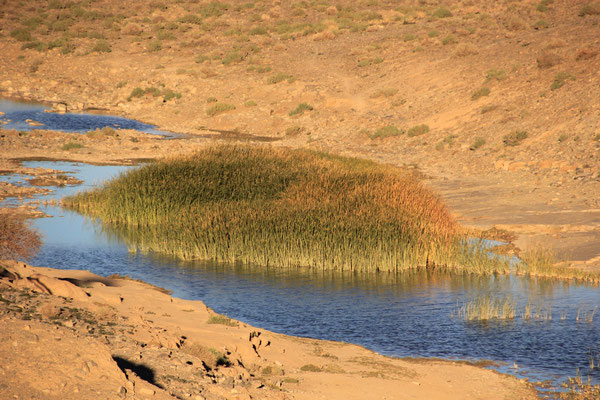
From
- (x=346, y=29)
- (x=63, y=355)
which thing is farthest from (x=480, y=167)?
(x=346, y=29)

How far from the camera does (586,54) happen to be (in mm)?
39625

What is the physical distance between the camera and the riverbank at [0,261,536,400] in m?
7.72

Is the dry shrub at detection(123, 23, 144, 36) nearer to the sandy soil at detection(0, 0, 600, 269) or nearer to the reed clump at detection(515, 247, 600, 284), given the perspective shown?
the sandy soil at detection(0, 0, 600, 269)

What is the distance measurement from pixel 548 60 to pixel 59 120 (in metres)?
28.8

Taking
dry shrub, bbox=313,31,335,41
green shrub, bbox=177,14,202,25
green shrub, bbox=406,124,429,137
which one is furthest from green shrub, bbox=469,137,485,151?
green shrub, bbox=177,14,202,25

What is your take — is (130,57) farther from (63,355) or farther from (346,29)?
(63,355)

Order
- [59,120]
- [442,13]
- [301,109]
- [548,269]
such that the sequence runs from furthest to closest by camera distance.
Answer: [442,13] < [301,109] < [59,120] < [548,269]

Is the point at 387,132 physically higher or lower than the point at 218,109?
lower

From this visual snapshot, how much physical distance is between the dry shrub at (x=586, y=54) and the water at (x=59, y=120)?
23.3 meters

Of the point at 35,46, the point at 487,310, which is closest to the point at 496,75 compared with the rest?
the point at 487,310

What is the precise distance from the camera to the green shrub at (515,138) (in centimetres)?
3391

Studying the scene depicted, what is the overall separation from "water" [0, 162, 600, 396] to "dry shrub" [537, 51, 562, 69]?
26.4m

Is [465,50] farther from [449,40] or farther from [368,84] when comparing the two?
[368,84]

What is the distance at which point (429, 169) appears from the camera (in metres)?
33.8
